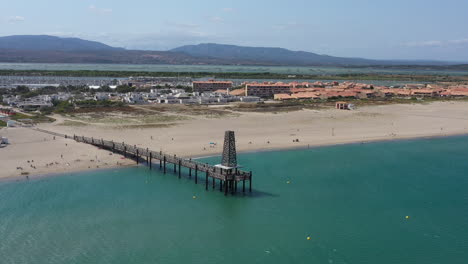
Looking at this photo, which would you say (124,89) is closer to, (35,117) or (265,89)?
(265,89)

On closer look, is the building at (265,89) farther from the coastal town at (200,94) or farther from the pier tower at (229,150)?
the pier tower at (229,150)

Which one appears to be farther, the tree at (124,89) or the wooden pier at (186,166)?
the tree at (124,89)

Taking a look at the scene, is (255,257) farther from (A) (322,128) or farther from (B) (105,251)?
(A) (322,128)

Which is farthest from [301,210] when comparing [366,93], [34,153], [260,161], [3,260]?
[366,93]

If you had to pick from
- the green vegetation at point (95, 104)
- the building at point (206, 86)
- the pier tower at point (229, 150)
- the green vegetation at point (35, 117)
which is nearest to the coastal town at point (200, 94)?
the building at point (206, 86)

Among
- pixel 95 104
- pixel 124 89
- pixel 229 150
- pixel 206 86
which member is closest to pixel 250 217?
pixel 229 150

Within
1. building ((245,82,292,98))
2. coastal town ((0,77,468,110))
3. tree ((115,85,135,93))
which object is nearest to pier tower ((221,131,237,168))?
coastal town ((0,77,468,110))
